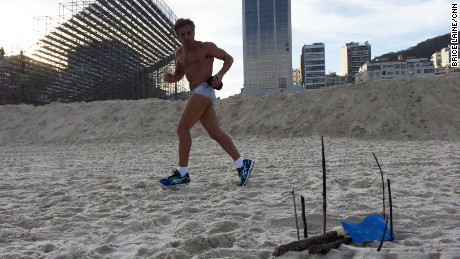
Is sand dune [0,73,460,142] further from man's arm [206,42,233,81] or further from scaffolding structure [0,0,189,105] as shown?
scaffolding structure [0,0,189,105]

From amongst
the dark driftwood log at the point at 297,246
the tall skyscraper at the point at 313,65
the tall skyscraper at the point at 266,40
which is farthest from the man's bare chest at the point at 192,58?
the tall skyscraper at the point at 313,65

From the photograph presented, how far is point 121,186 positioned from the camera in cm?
419

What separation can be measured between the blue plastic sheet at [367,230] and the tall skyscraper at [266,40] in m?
110

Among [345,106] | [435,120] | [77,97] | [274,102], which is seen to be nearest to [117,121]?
[274,102]

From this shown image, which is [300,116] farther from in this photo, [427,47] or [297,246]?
[427,47]

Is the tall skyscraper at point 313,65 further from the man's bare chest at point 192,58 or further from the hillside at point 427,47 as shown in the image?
the man's bare chest at point 192,58

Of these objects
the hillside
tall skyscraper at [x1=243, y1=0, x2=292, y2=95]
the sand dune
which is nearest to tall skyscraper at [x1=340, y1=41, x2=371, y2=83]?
the hillside

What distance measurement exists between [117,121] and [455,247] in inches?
557

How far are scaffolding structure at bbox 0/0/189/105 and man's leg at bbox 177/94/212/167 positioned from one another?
962 inches

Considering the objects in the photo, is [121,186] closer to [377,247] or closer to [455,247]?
[377,247]

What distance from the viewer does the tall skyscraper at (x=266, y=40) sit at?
11550 centimetres

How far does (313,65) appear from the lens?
120 metres

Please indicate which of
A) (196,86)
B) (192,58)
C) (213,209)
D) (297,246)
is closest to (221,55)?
(192,58)

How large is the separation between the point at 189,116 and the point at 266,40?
11939 centimetres
